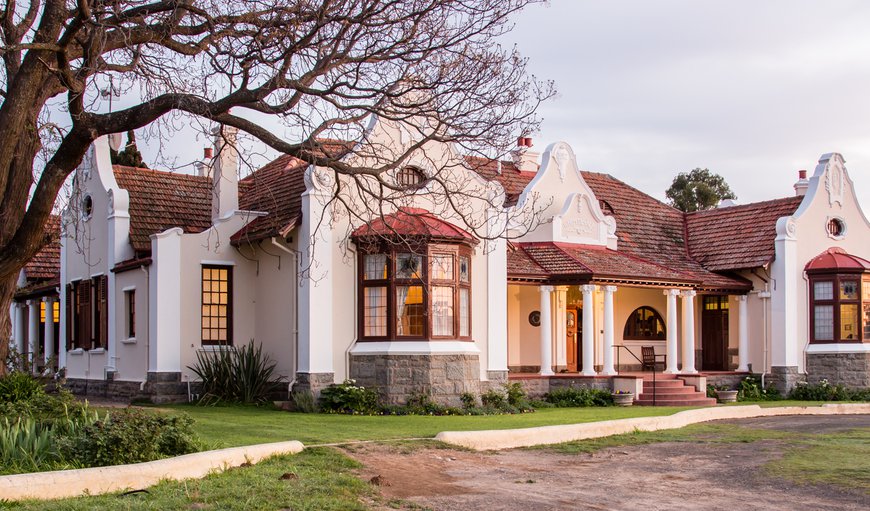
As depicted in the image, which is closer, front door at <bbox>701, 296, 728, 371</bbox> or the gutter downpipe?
the gutter downpipe

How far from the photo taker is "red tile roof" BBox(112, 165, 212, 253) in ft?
81.3

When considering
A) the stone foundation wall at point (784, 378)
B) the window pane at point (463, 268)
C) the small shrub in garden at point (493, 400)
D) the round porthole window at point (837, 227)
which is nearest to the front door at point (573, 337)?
the stone foundation wall at point (784, 378)

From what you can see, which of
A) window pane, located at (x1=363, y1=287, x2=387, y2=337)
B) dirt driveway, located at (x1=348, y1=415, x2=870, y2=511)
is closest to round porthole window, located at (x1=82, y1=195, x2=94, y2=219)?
window pane, located at (x1=363, y1=287, x2=387, y2=337)

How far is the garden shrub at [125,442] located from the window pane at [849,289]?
845 inches

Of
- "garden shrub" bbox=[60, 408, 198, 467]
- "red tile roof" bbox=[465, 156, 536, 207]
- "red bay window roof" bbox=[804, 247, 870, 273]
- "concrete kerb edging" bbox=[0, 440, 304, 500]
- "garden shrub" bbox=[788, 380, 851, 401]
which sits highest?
"red tile roof" bbox=[465, 156, 536, 207]

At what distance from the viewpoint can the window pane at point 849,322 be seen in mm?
28328

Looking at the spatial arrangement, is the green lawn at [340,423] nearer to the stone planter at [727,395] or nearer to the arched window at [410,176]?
the stone planter at [727,395]

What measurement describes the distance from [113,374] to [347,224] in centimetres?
723

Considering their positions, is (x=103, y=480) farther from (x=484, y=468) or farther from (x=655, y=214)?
(x=655, y=214)

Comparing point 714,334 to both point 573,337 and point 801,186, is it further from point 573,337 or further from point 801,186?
point 801,186

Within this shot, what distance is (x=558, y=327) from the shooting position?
90.4ft

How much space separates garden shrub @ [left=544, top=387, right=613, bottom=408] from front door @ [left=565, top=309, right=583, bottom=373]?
10.7 ft

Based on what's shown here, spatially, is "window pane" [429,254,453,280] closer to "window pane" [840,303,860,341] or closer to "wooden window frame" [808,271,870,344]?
"wooden window frame" [808,271,870,344]

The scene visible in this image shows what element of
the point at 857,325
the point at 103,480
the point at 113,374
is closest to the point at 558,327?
the point at 857,325
